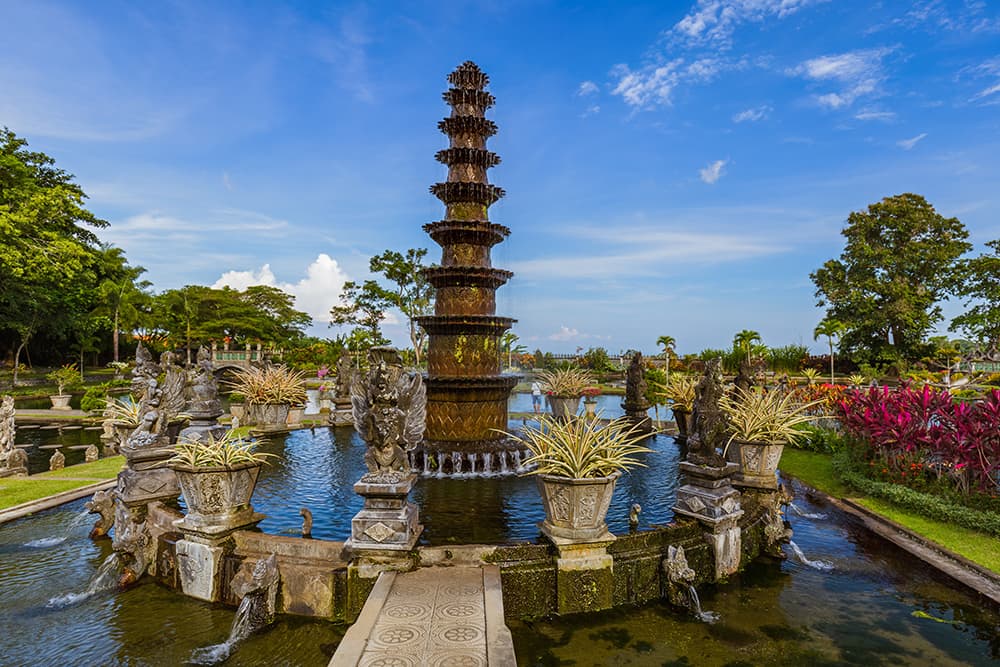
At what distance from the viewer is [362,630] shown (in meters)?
4.31

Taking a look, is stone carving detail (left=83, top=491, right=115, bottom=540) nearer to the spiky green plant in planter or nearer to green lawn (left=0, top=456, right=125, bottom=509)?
green lawn (left=0, top=456, right=125, bottom=509)

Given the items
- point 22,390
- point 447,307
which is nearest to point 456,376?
point 447,307

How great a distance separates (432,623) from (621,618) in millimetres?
2394

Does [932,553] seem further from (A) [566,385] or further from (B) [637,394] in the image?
(A) [566,385]

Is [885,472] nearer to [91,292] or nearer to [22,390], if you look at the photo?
[22,390]

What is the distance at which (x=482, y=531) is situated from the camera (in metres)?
7.48

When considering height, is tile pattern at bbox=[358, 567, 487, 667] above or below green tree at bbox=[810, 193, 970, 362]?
below

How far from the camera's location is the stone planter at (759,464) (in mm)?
8227

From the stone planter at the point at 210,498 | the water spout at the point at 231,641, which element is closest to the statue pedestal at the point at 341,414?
the stone planter at the point at 210,498

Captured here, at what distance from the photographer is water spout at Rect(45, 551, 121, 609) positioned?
19.7 ft

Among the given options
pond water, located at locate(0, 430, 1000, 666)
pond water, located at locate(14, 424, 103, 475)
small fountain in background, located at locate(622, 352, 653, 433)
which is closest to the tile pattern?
pond water, located at locate(0, 430, 1000, 666)

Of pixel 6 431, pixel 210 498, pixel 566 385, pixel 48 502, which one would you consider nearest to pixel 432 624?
pixel 210 498

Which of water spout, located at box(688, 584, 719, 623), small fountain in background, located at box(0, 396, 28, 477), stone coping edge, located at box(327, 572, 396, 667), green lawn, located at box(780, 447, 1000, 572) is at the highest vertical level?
small fountain in background, located at box(0, 396, 28, 477)

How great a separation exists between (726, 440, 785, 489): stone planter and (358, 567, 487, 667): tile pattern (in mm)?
5208
